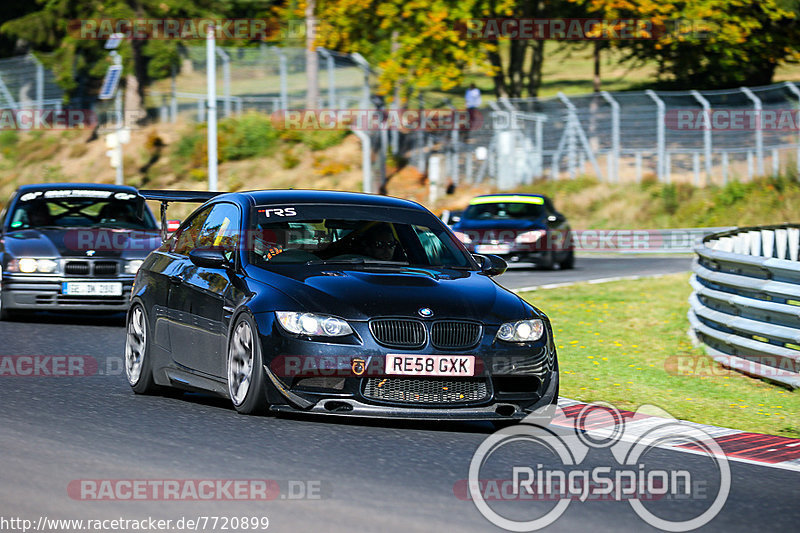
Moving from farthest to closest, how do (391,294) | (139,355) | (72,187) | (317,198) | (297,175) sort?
1. (297,175)
2. (72,187)
3. (139,355)
4. (317,198)
5. (391,294)

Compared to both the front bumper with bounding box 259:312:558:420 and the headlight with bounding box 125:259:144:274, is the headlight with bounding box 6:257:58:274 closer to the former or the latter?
the headlight with bounding box 125:259:144:274

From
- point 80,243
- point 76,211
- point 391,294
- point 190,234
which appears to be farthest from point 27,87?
point 391,294

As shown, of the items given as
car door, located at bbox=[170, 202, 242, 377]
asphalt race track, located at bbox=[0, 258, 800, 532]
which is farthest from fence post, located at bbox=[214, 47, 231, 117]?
asphalt race track, located at bbox=[0, 258, 800, 532]

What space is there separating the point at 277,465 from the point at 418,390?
4.47 ft

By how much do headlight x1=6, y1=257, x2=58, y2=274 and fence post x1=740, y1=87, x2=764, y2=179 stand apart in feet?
85.5

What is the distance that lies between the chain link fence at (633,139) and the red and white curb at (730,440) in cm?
2897

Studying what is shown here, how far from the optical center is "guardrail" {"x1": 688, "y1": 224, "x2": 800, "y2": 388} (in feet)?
37.8

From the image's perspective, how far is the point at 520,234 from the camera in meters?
26.8

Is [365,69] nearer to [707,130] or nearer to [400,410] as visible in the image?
[707,130]

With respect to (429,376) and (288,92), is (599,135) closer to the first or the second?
(288,92)

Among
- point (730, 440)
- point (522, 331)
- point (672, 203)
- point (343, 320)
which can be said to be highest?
point (343, 320)

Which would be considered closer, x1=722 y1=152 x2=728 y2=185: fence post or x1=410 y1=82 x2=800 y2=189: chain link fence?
x1=410 y1=82 x2=800 y2=189: chain link fence

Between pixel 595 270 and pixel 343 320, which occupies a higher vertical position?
pixel 343 320

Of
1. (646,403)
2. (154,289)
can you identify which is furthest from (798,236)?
(154,289)
